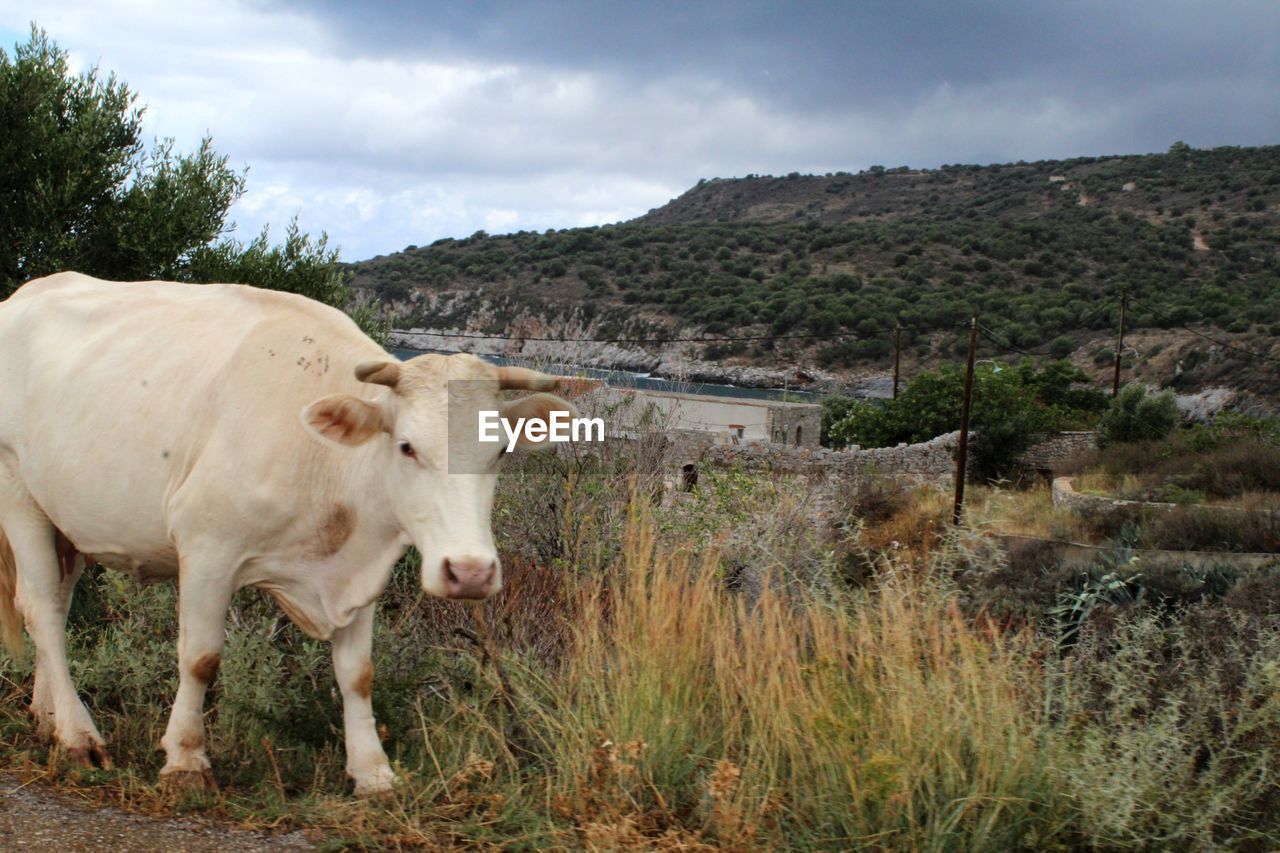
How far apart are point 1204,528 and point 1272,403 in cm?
2788

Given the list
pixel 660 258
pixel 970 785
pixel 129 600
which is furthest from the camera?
pixel 660 258

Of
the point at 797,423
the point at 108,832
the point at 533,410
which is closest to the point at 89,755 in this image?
the point at 108,832

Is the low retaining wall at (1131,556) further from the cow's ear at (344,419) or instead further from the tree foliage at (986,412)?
the tree foliage at (986,412)

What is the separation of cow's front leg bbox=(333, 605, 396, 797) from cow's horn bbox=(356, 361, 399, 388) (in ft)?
3.57

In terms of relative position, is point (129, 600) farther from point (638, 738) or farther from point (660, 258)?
point (660, 258)

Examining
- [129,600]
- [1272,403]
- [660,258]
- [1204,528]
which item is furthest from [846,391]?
[129,600]

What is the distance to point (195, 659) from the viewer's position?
4.48 metres

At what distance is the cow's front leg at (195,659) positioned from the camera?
4391 millimetres

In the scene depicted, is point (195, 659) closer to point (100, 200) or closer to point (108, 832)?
point (108, 832)

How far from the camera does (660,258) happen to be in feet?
250

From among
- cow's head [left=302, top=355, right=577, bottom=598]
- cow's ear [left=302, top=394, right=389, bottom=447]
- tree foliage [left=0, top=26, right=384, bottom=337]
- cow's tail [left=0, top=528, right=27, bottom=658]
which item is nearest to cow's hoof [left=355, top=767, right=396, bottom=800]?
cow's head [left=302, top=355, right=577, bottom=598]

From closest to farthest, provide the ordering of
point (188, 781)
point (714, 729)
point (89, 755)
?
point (188, 781) → point (714, 729) → point (89, 755)

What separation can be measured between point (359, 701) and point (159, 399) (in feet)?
4.92

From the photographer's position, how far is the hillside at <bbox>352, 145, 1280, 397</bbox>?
53.7 meters
